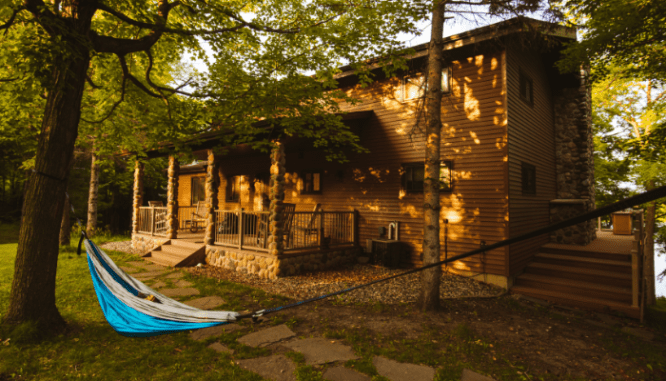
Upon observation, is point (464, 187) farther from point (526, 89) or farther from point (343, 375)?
point (343, 375)

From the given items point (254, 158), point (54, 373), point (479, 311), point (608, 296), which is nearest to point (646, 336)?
point (608, 296)

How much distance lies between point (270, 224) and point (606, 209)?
23.6ft

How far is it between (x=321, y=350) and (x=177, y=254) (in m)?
7.38

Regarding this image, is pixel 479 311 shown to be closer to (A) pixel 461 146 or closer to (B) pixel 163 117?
(A) pixel 461 146

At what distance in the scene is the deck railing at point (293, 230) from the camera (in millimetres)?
8500

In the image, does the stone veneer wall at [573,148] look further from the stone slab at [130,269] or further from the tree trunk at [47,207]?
the stone slab at [130,269]

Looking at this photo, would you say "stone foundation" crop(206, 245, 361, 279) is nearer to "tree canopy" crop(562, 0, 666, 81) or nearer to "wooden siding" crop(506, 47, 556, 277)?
"wooden siding" crop(506, 47, 556, 277)

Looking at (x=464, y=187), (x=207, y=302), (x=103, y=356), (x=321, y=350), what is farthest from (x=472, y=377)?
(x=464, y=187)

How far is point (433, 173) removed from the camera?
531 cm

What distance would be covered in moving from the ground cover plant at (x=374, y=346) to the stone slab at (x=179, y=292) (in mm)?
1056

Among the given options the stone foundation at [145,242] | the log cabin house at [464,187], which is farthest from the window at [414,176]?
the stone foundation at [145,242]

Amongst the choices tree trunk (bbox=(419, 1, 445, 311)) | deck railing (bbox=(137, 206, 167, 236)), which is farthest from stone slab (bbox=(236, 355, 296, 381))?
deck railing (bbox=(137, 206, 167, 236))

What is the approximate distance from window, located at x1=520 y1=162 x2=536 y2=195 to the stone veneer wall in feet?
5.50

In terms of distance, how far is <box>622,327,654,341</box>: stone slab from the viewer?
505 centimetres
